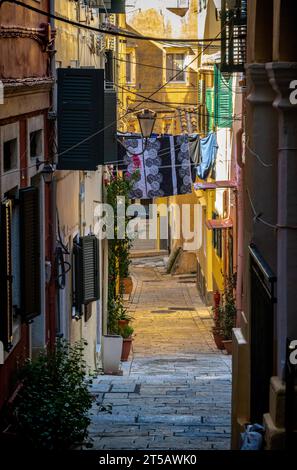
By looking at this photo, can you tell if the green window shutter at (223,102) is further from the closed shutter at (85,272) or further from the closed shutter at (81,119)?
the closed shutter at (81,119)

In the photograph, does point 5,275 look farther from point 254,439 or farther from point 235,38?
point 235,38

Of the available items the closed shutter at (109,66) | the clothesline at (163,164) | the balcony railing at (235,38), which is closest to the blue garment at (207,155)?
the clothesline at (163,164)

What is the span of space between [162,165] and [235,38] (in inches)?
580

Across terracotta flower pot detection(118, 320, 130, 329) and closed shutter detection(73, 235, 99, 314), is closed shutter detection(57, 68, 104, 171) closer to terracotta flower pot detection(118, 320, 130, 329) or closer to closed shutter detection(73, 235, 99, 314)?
closed shutter detection(73, 235, 99, 314)

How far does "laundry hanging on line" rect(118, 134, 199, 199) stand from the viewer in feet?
103

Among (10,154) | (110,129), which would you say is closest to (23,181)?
(10,154)

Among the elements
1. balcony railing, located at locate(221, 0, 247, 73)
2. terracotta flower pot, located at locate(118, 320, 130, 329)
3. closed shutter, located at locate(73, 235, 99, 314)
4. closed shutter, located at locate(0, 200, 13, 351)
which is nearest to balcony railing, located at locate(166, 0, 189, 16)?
terracotta flower pot, located at locate(118, 320, 130, 329)

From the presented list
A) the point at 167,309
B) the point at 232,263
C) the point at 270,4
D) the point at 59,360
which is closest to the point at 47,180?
the point at 59,360

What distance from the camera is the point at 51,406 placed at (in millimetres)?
11898

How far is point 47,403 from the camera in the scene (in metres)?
11.9

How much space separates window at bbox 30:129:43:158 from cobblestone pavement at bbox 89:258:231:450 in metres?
3.25
